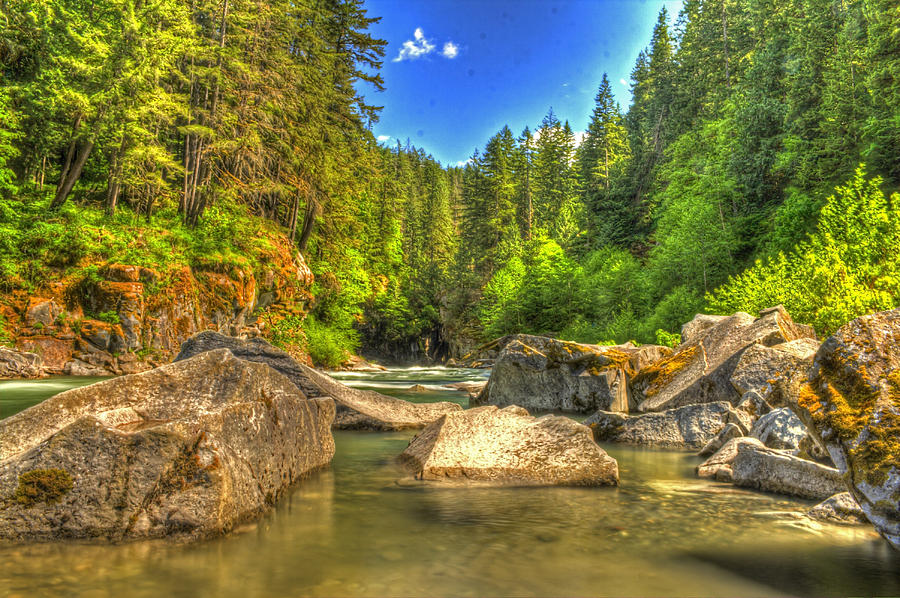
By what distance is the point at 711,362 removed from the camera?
35.8 feet

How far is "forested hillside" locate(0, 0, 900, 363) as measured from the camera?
19.1m

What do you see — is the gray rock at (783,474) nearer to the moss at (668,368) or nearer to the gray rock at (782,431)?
the gray rock at (782,431)

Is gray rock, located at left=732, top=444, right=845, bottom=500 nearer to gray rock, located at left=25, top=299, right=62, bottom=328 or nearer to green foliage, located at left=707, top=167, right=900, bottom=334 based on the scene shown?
green foliage, located at left=707, top=167, right=900, bottom=334

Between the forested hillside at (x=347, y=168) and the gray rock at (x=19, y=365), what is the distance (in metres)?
2.87

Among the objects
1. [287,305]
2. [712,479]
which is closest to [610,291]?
[287,305]

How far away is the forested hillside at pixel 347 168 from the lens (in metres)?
19.1

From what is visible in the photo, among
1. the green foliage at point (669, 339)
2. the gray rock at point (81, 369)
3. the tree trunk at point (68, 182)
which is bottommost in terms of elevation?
the gray rock at point (81, 369)

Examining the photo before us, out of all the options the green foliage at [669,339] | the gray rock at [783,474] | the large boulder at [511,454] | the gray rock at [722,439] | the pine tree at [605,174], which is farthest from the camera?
the pine tree at [605,174]

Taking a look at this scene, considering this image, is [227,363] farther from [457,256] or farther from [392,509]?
[457,256]

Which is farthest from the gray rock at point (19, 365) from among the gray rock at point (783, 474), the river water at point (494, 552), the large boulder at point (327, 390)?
the gray rock at point (783, 474)

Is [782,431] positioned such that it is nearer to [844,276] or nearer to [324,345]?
[844,276]

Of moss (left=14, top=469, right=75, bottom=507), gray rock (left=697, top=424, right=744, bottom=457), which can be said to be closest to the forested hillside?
gray rock (left=697, top=424, right=744, bottom=457)

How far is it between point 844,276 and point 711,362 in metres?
5.39

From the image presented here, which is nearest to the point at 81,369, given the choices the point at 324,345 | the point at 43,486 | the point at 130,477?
the point at 324,345
